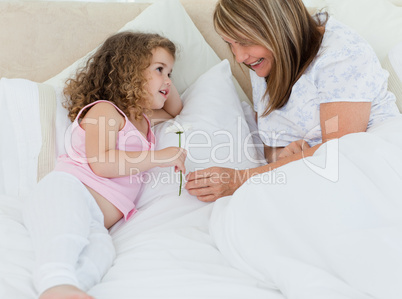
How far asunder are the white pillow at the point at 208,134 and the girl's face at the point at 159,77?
0.10 metres

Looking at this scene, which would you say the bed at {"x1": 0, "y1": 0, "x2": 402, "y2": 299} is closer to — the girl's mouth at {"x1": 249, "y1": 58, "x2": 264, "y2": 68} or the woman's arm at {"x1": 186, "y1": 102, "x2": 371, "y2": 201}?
the woman's arm at {"x1": 186, "y1": 102, "x2": 371, "y2": 201}

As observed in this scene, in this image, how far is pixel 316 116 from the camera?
1.43 meters

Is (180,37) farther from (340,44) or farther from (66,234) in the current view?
(66,234)

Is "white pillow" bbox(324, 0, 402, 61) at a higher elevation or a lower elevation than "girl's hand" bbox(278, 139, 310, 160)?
higher

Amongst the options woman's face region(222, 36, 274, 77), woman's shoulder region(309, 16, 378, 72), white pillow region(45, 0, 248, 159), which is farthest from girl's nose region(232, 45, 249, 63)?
white pillow region(45, 0, 248, 159)

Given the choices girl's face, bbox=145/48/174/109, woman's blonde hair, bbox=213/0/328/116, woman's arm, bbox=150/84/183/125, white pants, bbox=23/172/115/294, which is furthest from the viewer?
woman's arm, bbox=150/84/183/125

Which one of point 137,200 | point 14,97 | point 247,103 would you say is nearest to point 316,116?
point 247,103

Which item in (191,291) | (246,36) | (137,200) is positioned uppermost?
(246,36)

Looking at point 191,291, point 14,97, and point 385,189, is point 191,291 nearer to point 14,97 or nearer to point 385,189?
point 385,189

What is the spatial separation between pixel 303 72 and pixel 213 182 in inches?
18.0

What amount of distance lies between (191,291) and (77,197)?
470mm

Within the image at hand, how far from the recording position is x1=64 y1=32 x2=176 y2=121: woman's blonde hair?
151 centimetres

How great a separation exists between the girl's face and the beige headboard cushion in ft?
1.12

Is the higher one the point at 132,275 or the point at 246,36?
the point at 246,36
